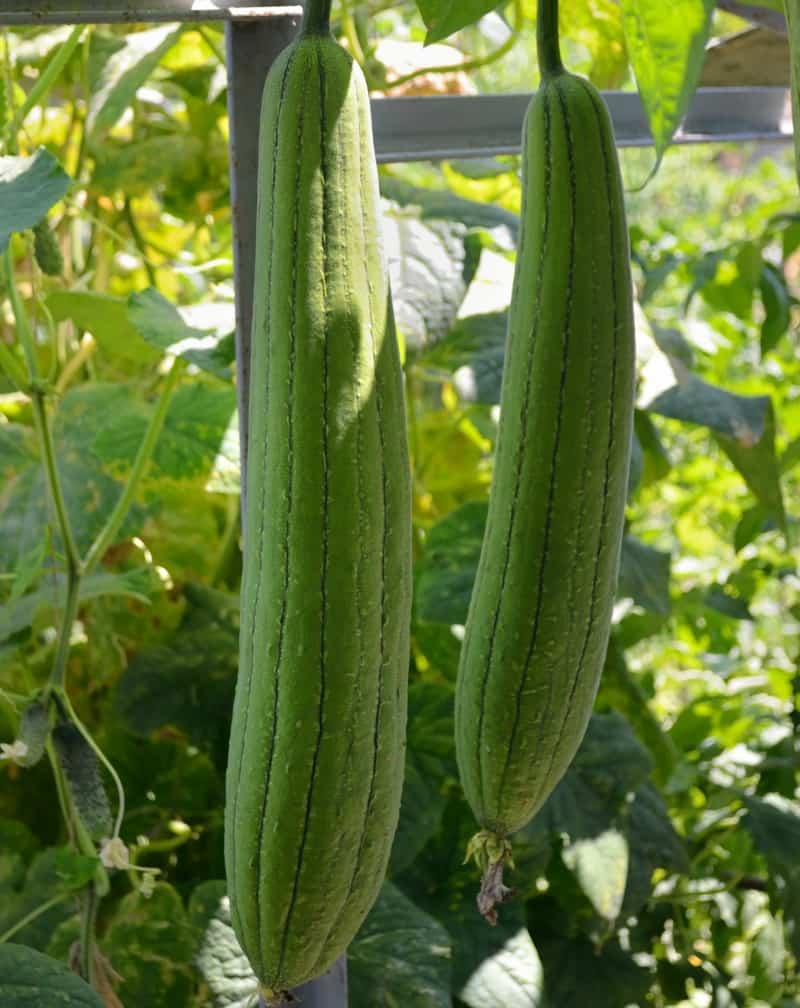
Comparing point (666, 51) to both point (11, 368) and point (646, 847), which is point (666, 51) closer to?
point (11, 368)

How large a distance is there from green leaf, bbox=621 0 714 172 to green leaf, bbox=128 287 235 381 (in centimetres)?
33

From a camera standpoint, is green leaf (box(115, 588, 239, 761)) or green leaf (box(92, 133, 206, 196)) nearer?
green leaf (box(115, 588, 239, 761))

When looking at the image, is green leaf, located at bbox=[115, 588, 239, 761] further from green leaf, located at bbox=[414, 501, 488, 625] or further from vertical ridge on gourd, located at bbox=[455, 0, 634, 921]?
vertical ridge on gourd, located at bbox=[455, 0, 634, 921]

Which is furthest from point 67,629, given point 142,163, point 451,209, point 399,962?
point 142,163

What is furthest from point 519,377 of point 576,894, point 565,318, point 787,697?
point 787,697

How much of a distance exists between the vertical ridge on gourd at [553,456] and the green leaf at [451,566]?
17.9 inches

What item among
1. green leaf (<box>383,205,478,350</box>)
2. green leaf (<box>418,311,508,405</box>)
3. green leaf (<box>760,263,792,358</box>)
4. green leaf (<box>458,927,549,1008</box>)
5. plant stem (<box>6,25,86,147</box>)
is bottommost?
green leaf (<box>458,927,549,1008</box>)

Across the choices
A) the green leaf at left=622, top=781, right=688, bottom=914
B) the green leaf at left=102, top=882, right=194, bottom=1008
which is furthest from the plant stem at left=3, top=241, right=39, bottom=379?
the green leaf at left=622, top=781, right=688, bottom=914

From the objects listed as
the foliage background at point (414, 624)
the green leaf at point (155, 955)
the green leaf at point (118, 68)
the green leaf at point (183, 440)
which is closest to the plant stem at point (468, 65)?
the foliage background at point (414, 624)

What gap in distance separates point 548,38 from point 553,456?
13 centimetres

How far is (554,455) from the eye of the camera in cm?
41

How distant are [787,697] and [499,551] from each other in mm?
1070

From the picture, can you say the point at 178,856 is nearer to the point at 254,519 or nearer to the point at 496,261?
the point at 496,261

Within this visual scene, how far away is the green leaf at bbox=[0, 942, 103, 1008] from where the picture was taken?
24.2 inches
